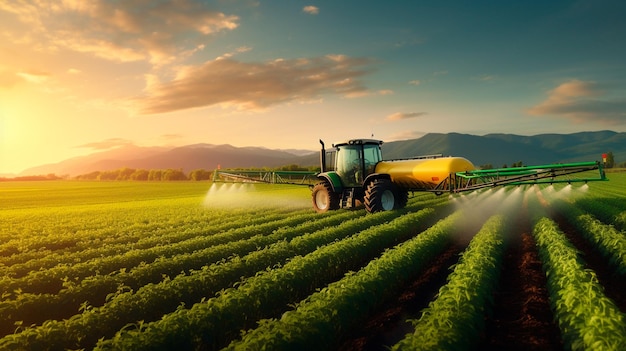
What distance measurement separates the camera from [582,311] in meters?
5.96

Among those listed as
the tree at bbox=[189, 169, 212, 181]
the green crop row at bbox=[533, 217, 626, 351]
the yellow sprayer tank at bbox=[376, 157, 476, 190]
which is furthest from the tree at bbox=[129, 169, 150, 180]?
the green crop row at bbox=[533, 217, 626, 351]

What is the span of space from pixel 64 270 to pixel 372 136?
1399 centimetres

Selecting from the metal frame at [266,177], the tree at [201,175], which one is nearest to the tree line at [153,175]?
the tree at [201,175]

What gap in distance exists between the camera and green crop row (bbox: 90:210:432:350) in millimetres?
5551

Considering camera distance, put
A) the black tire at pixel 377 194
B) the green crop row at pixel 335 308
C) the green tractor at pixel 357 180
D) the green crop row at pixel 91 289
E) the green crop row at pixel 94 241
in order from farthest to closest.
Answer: the green tractor at pixel 357 180
the black tire at pixel 377 194
the green crop row at pixel 94 241
the green crop row at pixel 91 289
the green crop row at pixel 335 308

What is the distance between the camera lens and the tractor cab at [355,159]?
19.7 metres

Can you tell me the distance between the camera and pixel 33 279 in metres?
9.58

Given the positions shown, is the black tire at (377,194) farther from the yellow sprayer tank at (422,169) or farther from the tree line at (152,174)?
the tree line at (152,174)

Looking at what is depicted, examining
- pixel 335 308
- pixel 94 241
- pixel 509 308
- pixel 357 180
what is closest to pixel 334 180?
pixel 357 180

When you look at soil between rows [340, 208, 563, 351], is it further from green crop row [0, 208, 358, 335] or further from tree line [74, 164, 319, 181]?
tree line [74, 164, 319, 181]

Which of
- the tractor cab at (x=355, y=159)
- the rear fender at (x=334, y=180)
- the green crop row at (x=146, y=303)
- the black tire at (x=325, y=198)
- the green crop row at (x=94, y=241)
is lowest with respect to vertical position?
the green crop row at (x=94, y=241)

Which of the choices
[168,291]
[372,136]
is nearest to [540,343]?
[168,291]

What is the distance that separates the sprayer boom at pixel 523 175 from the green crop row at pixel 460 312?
5961mm

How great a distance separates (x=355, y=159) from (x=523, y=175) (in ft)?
24.7
